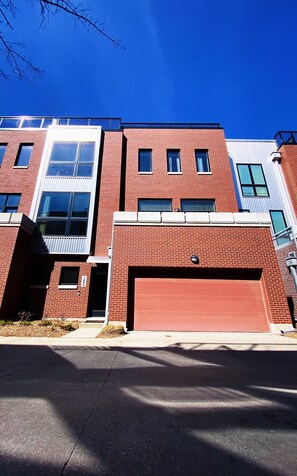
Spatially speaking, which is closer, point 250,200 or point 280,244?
point 280,244

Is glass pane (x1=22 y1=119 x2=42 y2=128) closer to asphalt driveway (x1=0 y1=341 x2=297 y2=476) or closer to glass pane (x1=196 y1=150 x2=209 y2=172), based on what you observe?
glass pane (x1=196 y1=150 x2=209 y2=172)

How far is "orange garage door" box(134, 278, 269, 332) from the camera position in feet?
29.1

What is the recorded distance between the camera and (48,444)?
6.95ft

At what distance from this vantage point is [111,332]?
786 cm

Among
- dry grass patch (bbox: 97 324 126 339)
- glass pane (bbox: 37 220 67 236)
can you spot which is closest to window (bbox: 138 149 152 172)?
glass pane (bbox: 37 220 67 236)

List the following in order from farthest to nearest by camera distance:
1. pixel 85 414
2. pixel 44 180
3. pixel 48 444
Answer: pixel 44 180
pixel 85 414
pixel 48 444

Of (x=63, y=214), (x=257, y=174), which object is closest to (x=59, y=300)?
(x=63, y=214)

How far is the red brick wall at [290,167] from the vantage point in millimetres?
15755

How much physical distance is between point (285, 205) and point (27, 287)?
18254 mm

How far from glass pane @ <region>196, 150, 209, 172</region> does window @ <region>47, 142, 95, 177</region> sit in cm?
781

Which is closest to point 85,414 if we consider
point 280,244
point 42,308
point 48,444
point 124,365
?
point 48,444

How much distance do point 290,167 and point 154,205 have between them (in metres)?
10.9

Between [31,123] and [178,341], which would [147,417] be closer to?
[178,341]

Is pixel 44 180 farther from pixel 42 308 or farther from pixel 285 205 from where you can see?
pixel 285 205
